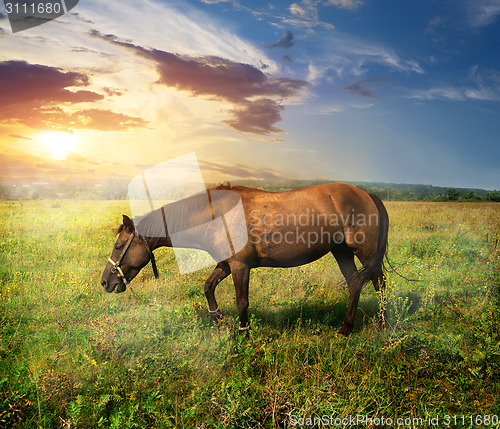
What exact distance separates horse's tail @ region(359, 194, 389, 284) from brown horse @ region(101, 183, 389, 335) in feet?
0.07

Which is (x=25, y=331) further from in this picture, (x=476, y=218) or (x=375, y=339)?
(x=476, y=218)

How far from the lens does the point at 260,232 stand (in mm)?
5465

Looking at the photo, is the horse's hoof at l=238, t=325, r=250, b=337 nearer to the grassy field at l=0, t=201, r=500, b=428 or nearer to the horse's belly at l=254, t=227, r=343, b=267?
the grassy field at l=0, t=201, r=500, b=428

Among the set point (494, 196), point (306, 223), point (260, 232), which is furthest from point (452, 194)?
point (260, 232)

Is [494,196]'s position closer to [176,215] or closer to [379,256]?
[379,256]

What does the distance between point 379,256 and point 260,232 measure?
2421 millimetres

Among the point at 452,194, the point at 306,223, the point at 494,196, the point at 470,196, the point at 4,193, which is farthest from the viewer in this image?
the point at 452,194

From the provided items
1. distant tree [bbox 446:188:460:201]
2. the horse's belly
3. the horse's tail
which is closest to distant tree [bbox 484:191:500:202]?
distant tree [bbox 446:188:460:201]

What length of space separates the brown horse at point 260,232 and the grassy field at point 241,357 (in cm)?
78

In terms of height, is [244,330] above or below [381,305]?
below

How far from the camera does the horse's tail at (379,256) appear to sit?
5871 millimetres

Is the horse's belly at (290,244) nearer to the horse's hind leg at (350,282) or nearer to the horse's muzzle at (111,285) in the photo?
the horse's hind leg at (350,282)

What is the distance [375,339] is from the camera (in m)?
5.32

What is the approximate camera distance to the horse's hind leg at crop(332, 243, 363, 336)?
5.60 meters
